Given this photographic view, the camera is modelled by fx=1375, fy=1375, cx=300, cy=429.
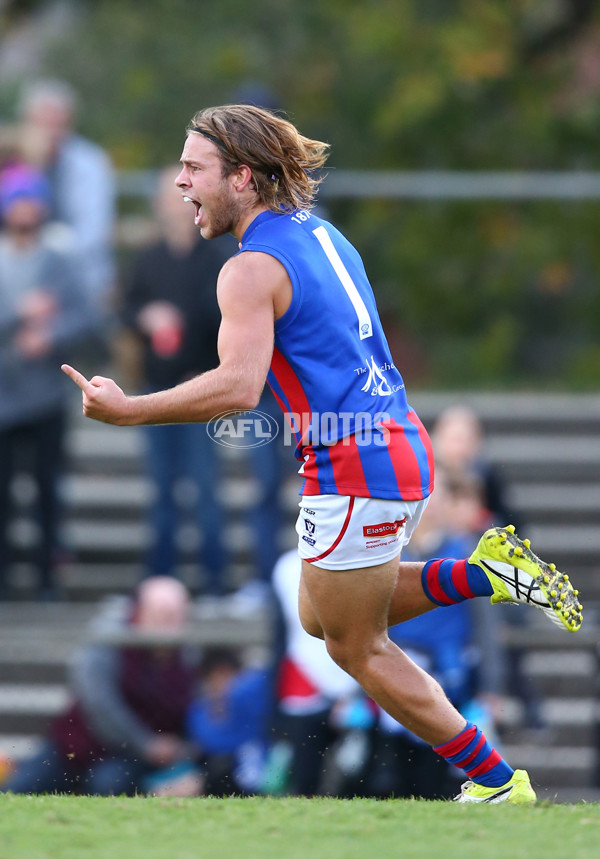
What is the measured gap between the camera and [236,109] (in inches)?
179

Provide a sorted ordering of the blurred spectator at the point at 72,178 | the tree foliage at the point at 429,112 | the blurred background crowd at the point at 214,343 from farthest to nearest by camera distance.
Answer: the tree foliage at the point at 429,112
the blurred spectator at the point at 72,178
the blurred background crowd at the point at 214,343

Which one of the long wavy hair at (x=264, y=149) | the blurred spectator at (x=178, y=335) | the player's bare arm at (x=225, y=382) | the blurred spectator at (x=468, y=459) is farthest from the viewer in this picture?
the blurred spectator at (x=178, y=335)

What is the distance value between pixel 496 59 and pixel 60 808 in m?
12.6

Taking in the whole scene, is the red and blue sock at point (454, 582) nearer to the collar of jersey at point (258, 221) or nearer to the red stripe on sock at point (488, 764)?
the red stripe on sock at point (488, 764)

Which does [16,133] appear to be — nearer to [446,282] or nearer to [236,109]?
[236,109]

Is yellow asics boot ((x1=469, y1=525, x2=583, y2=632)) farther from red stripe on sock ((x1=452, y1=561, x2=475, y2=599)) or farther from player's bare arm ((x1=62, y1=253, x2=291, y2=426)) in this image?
player's bare arm ((x1=62, y1=253, x2=291, y2=426))

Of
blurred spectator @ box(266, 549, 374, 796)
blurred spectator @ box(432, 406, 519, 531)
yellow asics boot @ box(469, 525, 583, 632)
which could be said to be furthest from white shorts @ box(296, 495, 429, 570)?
blurred spectator @ box(432, 406, 519, 531)

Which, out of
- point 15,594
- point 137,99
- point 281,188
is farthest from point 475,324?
point 281,188

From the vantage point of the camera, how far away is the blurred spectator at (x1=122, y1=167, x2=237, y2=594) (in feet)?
27.6

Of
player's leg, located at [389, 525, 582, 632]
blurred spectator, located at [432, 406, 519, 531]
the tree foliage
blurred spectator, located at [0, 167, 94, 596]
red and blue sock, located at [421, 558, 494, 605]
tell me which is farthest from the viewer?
the tree foliage

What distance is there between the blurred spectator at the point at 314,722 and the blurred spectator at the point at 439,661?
0.12 metres

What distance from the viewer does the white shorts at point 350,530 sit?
443 cm

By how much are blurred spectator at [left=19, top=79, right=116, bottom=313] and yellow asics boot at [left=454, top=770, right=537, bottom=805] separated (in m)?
5.01

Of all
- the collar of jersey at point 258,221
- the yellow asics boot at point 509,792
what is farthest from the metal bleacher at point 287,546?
the collar of jersey at point 258,221
